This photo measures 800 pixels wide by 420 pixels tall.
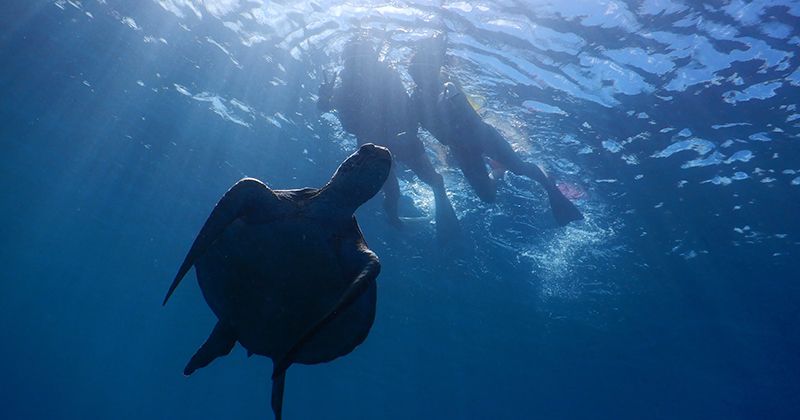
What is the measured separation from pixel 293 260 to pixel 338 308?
3.75ft

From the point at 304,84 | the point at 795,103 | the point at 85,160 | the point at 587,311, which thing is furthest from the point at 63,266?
the point at 795,103

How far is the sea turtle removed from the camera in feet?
13.0

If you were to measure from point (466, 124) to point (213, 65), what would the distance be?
9003mm

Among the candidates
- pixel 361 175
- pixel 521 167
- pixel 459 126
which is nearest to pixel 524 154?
pixel 521 167

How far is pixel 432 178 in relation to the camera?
12414 millimetres

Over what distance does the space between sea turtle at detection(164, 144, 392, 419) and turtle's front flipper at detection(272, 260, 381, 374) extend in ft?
1.25

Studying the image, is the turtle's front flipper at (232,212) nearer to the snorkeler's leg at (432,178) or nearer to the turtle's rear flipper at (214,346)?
the turtle's rear flipper at (214,346)

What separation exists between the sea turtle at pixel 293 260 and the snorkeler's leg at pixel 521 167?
7.42m

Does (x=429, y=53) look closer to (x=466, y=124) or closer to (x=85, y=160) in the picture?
(x=466, y=124)

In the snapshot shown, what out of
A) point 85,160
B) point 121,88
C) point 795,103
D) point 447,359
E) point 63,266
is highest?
point 795,103

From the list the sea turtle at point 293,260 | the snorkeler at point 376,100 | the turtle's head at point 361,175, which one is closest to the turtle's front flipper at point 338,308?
the sea turtle at point 293,260

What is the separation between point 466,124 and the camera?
34.1ft

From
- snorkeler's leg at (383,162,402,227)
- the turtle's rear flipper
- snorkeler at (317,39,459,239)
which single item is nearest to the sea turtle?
the turtle's rear flipper

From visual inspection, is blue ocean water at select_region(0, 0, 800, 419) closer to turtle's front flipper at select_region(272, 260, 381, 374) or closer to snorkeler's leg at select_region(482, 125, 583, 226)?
snorkeler's leg at select_region(482, 125, 583, 226)
